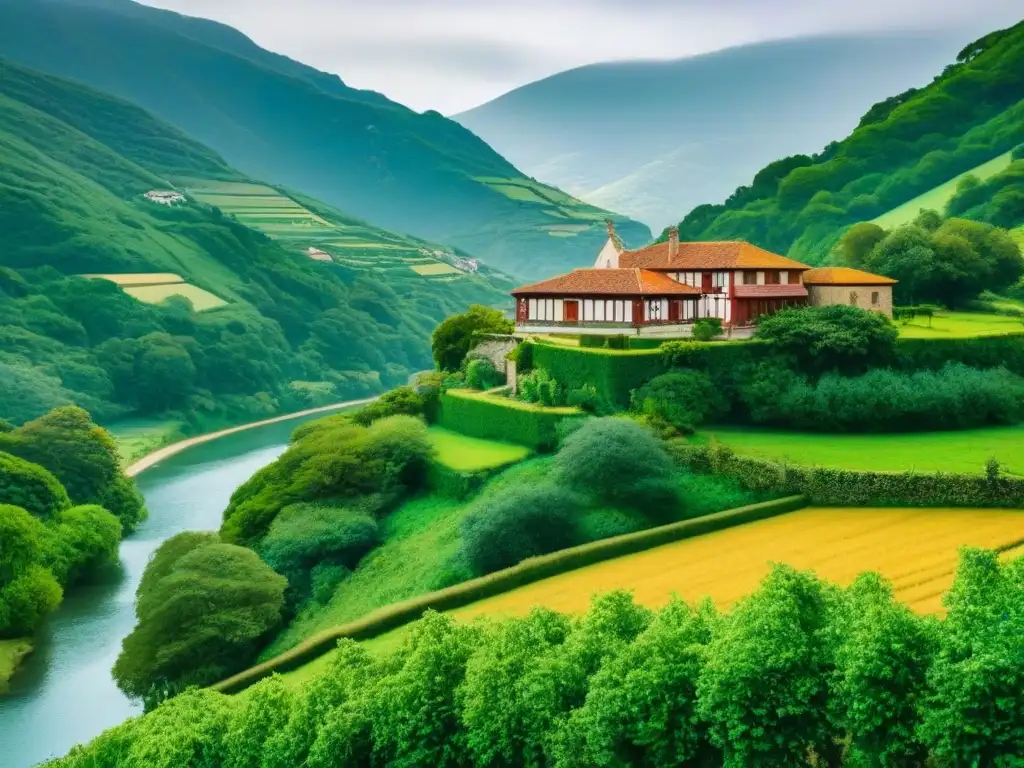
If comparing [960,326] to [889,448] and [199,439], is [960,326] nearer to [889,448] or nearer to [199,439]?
[889,448]

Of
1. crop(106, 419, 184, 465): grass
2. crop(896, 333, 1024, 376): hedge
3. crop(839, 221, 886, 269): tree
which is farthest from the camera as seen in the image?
crop(106, 419, 184, 465): grass

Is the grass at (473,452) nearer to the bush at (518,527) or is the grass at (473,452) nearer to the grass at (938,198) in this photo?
the bush at (518,527)

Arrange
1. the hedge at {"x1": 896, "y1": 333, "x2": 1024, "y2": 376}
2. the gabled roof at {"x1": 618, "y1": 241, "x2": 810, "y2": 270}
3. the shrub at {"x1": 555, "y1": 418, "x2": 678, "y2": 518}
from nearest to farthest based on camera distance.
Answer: the shrub at {"x1": 555, "y1": 418, "x2": 678, "y2": 518}
the hedge at {"x1": 896, "y1": 333, "x2": 1024, "y2": 376}
the gabled roof at {"x1": 618, "y1": 241, "x2": 810, "y2": 270}

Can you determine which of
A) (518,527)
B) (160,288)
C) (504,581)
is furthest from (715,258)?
(160,288)

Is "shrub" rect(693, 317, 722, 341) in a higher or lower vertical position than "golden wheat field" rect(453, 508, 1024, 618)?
higher

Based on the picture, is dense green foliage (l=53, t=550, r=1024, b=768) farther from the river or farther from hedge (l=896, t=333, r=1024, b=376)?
hedge (l=896, t=333, r=1024, b=376)

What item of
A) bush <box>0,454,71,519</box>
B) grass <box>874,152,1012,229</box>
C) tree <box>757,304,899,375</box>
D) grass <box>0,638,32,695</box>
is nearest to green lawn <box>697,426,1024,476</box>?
tree <box>757,304,899,375</box>

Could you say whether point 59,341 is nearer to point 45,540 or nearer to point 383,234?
point 45,540

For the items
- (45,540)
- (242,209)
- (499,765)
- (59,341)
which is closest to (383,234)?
(242,209)
